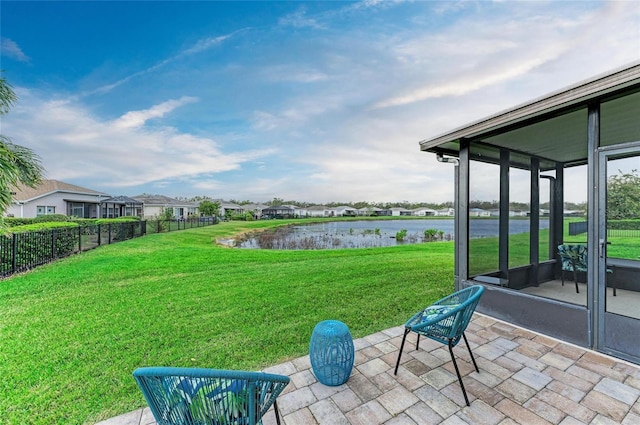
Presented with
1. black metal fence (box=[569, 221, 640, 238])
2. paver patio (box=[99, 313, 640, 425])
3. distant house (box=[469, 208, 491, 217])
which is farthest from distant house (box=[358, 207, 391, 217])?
paver patio (box=[99, 313, 640, 425])

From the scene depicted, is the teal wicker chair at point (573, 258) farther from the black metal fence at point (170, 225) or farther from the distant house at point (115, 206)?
the distant house at point (115, 206)

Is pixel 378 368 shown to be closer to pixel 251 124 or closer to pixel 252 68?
pixel 252 68

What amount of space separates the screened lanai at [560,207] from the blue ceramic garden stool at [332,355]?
2.50m

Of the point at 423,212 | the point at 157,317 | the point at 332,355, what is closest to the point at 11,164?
the point at 157,317

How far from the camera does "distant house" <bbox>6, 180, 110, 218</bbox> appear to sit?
16844mm

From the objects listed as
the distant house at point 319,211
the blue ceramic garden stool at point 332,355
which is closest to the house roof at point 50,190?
the blue ceramic garden stool at point 332,355

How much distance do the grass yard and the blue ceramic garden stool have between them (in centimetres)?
59

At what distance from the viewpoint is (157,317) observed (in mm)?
3617

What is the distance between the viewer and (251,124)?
1385cm

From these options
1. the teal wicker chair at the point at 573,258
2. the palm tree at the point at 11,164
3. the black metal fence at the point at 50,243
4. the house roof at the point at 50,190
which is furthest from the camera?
the house roof at the point at 50,190

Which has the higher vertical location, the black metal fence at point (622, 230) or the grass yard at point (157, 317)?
the black metal fence at point (622, 230)

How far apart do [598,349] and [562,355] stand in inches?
15.4

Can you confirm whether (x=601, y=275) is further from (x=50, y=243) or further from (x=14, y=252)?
(x=50, y=243)

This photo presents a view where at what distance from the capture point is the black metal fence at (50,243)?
584 cm
